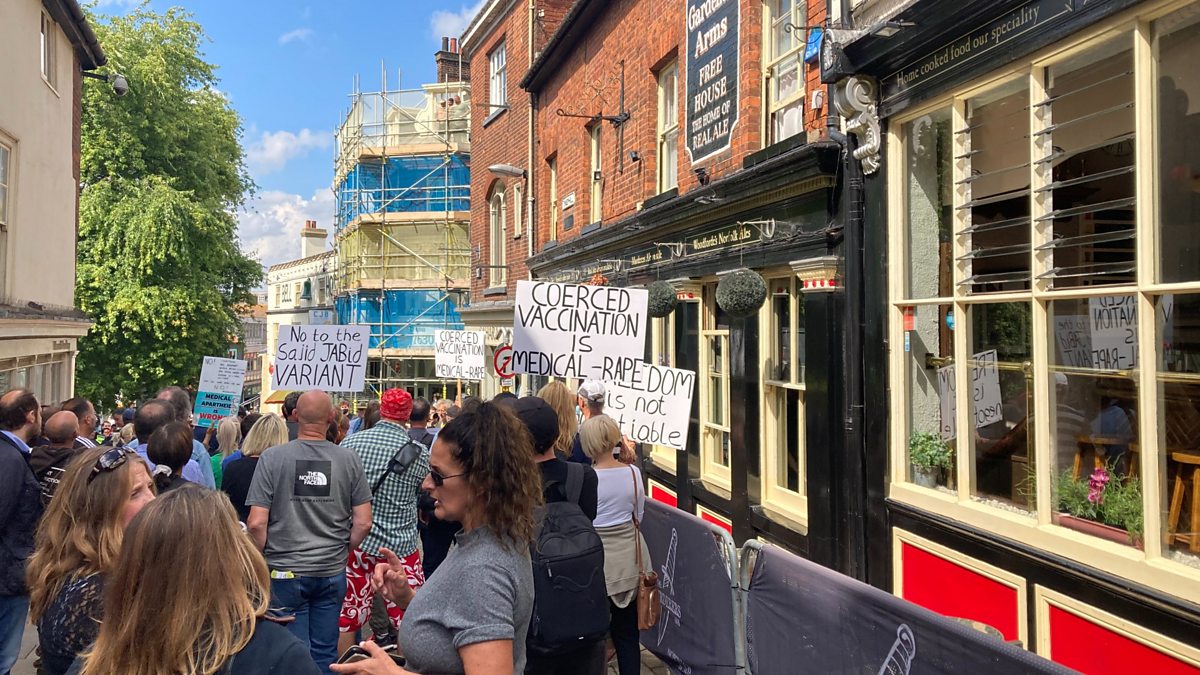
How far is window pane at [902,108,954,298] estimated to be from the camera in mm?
6098

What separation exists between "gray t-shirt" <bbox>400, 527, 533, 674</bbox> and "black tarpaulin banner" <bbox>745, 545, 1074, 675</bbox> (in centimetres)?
177

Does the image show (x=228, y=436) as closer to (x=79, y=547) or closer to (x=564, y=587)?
(x=79, y=547)

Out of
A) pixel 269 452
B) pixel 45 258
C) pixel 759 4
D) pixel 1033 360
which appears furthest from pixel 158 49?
pixel 1033 360

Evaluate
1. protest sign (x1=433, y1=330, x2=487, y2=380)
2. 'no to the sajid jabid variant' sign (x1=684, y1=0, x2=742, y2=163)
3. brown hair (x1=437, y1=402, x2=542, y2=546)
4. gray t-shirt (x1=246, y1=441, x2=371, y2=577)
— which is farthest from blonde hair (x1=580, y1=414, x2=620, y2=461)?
protest sign (x1=433, y1=330, x2=487, y2=380)

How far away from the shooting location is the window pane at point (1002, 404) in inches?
207

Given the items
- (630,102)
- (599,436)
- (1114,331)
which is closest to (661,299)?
(630,102)

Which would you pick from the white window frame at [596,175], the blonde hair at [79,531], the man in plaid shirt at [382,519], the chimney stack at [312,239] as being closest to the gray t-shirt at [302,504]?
the man in plaid shirt at [382,519]

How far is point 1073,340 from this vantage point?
192 inches

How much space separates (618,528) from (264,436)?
8.81 ft

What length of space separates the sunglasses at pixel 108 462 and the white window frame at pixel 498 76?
17561 millimetres

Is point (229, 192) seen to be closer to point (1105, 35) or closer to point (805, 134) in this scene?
point (805, 134)

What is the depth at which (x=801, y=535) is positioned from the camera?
24.5ft

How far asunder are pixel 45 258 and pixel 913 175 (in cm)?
1440

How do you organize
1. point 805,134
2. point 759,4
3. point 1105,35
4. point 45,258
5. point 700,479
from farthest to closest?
point 45,258, point 700,479, point 759,4, point 805,134, point 1105,35
